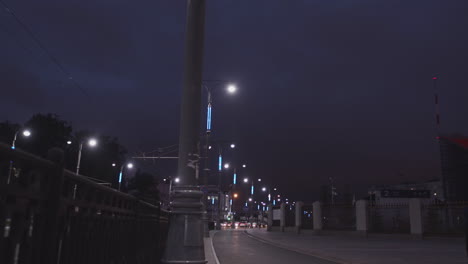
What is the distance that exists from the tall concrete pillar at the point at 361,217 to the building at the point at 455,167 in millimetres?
47402

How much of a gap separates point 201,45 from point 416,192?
149 feet

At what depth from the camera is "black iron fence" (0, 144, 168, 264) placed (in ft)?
8.04

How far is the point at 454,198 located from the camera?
76.3 m

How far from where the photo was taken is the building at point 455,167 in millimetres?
75375

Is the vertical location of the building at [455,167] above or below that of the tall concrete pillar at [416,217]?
above

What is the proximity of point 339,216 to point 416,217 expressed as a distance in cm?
909

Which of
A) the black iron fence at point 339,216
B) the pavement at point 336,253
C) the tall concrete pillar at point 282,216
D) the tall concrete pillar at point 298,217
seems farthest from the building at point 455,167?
the pavement at point 336,253

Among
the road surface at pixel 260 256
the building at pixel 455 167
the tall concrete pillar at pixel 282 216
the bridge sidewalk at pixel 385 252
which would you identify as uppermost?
the building at pixel 455 167

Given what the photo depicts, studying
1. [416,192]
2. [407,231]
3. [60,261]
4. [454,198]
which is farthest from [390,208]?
[454,198]

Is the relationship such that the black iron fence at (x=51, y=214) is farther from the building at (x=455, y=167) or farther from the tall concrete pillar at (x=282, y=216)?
the building at (x=455, y=167)

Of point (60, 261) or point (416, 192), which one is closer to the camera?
point (60, 261)

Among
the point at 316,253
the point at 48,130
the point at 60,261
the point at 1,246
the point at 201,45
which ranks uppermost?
the point at 48,130

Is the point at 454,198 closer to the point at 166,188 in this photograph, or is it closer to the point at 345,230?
the point at 345,230

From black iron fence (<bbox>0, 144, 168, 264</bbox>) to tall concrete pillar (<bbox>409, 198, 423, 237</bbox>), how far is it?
3261cm
